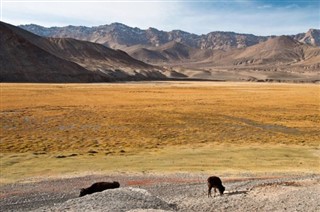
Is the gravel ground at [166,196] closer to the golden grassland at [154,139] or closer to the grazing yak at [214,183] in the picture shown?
the grazing yak at [214,183]

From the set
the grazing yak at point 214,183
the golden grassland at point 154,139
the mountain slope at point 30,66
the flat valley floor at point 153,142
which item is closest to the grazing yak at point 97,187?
the flat valley floor at point 153,142

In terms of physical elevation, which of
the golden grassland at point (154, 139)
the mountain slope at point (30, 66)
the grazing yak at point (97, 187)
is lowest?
the golden grassland at point (154, 139)

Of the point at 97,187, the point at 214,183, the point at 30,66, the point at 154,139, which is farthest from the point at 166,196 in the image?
the point at 30,66

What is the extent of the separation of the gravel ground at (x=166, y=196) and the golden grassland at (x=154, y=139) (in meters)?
2.88

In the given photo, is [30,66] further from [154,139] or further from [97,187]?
[97,187]

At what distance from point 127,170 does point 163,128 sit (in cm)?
1796

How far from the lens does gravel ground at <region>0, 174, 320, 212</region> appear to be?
1574cm

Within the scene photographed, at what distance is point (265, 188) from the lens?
1752 cm

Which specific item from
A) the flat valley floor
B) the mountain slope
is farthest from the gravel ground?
the mountain slope

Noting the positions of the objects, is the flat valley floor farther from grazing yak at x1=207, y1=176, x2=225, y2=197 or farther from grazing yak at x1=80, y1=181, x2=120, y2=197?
grazing yak at x1=207, y1=176, x2=225, y2=197

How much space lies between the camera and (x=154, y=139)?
123 feet

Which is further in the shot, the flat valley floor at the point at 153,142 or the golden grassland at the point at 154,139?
the golden grassland at the point at 154,139

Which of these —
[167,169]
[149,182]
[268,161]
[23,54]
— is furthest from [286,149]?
[23,54]

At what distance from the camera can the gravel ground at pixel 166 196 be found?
15742 mm
